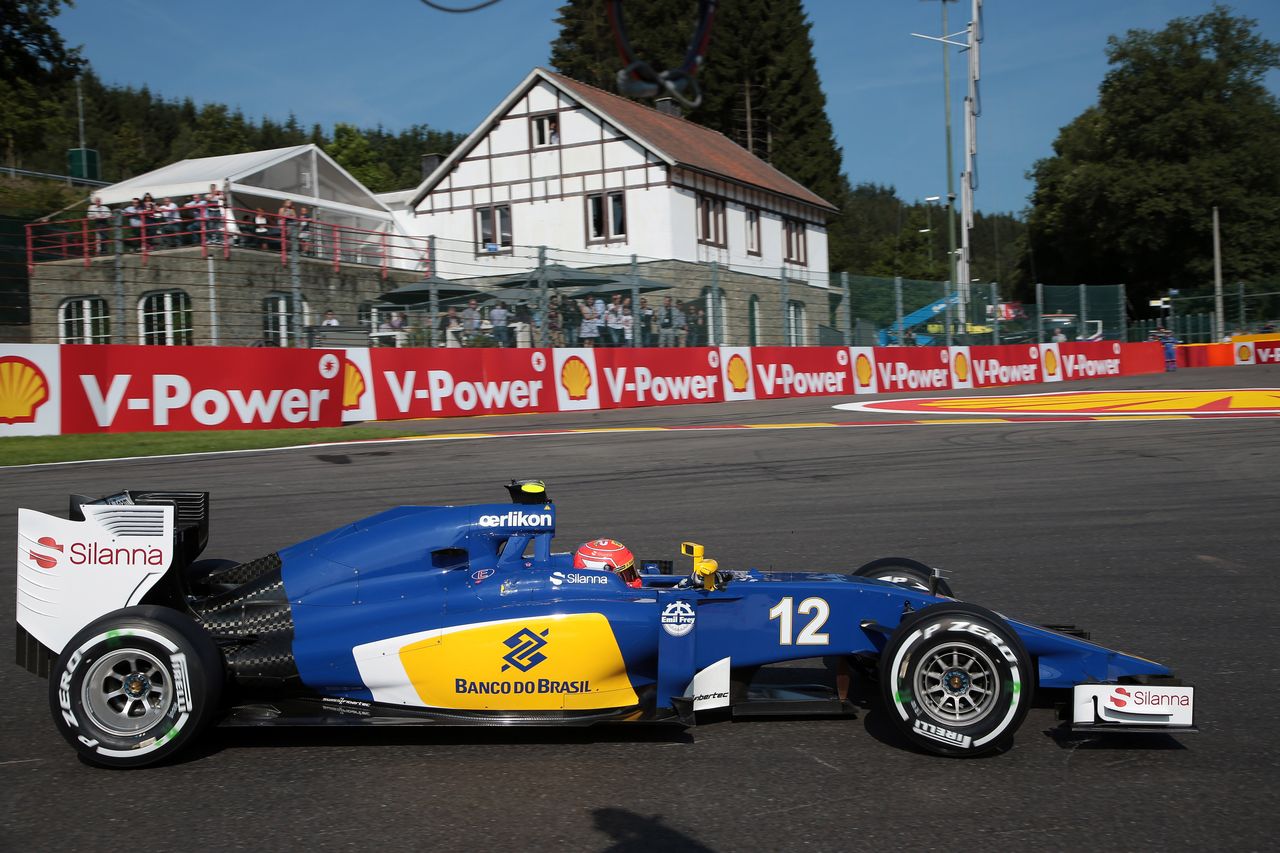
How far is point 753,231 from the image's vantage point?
3784 centimetres

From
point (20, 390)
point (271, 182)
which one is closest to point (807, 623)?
point (20, 390)

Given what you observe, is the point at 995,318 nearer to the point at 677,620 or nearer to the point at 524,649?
the point at 677,620

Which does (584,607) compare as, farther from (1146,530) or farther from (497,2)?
(1146,530)

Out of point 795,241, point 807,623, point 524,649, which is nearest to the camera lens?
point 524,649

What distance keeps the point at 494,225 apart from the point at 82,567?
3245cm

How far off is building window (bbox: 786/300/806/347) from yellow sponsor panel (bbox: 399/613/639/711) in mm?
19330

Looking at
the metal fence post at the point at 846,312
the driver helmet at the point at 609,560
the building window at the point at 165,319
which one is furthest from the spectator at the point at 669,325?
the driver helmet at the point at 609,560

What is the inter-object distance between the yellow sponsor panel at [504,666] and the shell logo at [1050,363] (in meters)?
27.6

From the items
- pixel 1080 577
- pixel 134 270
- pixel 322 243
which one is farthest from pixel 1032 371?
pixel 1080 577

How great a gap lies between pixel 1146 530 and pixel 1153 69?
55.8 meters

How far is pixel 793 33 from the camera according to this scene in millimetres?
58750

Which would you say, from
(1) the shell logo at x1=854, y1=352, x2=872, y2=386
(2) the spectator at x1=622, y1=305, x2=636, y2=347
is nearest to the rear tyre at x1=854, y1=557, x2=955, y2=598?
(2) the spectator at x1=622, y1=305, x2=636, y2=347

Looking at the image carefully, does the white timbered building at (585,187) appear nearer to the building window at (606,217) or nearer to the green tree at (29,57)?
the building window at (606,217)

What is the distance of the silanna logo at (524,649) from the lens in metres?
3.86
